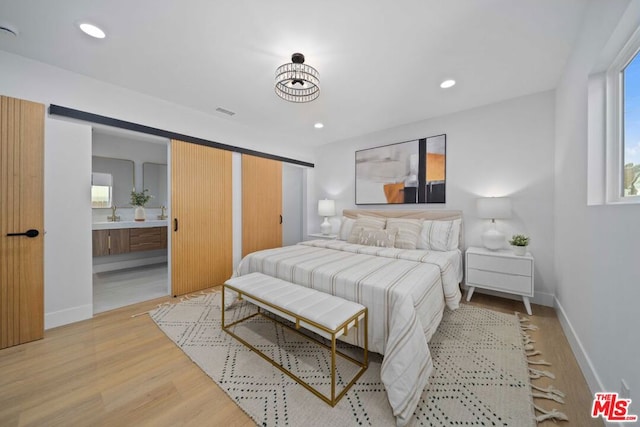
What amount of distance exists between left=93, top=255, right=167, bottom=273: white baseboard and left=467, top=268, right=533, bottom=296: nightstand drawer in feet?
18.5

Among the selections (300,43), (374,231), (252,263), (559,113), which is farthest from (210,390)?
(559,113)

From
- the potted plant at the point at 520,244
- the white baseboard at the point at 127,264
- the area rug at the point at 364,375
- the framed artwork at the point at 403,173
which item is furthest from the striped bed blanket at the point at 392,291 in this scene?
the white baseboard at the point at 127,264

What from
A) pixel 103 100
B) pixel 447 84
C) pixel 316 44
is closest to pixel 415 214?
pixel 447 84

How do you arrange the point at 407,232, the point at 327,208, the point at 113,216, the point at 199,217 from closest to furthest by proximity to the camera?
the point at 407,232 < the point at 199,217 < the point at 113,216 < the point at 327,208

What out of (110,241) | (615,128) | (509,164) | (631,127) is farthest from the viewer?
(110,241)

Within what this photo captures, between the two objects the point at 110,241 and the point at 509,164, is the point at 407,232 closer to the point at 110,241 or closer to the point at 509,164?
the point at 509,164

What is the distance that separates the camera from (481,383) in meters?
1.51

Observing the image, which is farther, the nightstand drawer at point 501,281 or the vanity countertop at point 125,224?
the vanity countertop at point 125,224

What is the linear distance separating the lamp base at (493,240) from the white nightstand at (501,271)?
0.07 m

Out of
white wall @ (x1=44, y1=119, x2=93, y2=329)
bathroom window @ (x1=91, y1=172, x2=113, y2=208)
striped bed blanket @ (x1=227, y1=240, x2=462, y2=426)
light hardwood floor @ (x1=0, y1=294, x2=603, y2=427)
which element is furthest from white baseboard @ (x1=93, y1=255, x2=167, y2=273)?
striped bed blanket @ (x1=227, y1=240, x2=462, y2=426)

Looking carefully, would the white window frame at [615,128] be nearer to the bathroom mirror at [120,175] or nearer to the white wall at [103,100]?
the white wall at [103,100]

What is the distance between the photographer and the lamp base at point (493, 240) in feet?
9.07

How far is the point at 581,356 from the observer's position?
5.31 ft

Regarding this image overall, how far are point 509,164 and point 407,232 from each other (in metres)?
1.57
